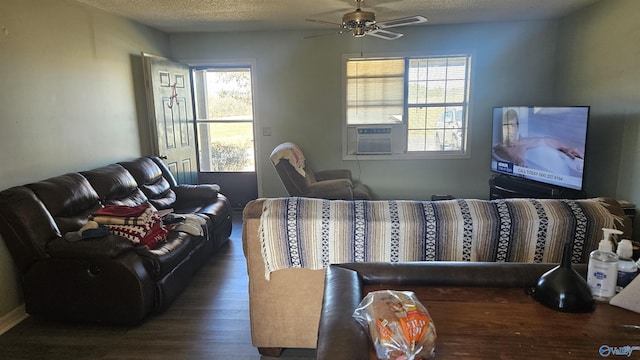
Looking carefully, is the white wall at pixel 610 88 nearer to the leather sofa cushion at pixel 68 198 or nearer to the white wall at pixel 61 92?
the leather sofa cushion at pixel 68 198

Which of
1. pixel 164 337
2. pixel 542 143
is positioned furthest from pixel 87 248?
pixel 542 143

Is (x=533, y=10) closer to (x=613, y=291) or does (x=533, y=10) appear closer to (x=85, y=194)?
(x=613, y=291)

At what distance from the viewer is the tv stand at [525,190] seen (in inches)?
151

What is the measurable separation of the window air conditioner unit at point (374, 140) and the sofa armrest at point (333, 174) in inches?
16.7

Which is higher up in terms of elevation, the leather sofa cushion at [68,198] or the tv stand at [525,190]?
the leather sofa cushion at [68,198]

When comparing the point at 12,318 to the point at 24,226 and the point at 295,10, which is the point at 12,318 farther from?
the point at 295,10

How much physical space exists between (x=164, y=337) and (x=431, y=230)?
6.03 feet

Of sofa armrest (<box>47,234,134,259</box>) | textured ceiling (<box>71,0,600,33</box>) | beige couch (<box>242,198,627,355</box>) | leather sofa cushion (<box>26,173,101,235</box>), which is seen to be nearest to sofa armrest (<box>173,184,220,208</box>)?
leather sofa cushion (<box>26,173,101,235</box>)

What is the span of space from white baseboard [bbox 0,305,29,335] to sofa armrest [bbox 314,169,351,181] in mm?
3255

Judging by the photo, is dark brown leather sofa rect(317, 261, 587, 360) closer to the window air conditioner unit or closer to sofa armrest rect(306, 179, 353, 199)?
sofa armrest rect(306, 179, 353, 199)

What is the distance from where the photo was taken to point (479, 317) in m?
1.04

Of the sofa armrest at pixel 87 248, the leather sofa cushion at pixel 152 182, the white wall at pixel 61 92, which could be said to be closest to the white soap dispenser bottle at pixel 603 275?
the sofa armrest at pixel 87 248

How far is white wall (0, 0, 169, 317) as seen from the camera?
276cm

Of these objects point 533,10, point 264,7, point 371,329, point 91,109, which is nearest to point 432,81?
point 533,10
